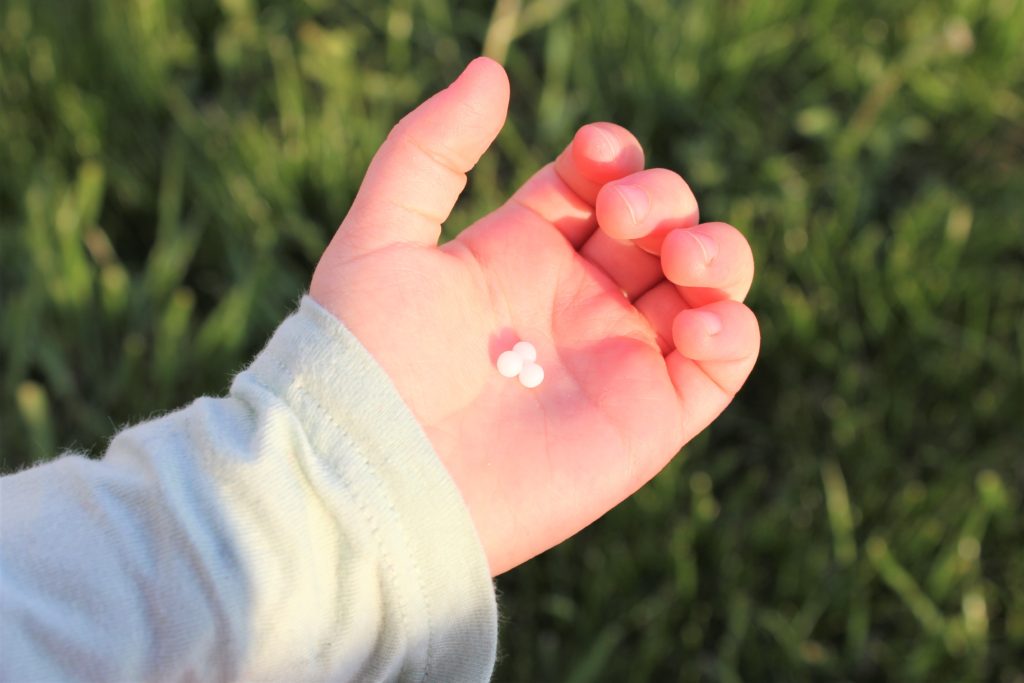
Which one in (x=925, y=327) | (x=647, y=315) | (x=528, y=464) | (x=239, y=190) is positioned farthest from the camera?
(x=239, y=190)

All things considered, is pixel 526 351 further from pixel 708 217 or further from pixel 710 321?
pixel 708 217

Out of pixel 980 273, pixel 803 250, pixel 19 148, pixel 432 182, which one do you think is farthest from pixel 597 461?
pixel 19 148

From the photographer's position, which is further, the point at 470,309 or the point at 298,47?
the point at 298,47

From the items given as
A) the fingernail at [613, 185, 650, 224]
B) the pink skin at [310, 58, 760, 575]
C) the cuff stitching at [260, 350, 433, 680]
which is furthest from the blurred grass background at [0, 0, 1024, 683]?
the fingernail at [613, 185, 650, 224]

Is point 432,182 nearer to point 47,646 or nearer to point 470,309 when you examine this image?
point 470,309

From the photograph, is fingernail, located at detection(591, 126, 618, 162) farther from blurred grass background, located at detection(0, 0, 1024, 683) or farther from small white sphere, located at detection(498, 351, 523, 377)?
blurred grass background, located at detection(0, 0, 1024, 683)

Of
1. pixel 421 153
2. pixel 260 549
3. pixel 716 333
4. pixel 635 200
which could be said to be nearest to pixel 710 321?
pixel 716 333

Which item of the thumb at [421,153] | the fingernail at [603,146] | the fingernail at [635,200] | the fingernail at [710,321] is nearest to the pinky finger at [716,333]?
the fingernail at [710,321]
